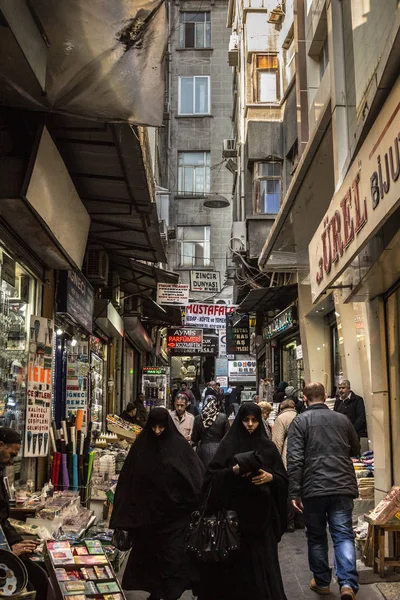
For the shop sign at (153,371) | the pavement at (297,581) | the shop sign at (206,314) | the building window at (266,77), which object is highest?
the building window at (266,77)

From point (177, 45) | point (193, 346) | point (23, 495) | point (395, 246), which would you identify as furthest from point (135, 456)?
point (177, 45)

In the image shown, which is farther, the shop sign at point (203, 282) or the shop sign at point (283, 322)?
the shop sign at point (203, 282)

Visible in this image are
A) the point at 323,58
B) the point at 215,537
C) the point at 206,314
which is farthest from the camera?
the point at 206,314

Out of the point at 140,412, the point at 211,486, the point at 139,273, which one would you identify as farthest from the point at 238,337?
the point at 211,486

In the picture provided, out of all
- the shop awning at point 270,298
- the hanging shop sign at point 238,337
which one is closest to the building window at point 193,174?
the hanging shop sign at point 238,337

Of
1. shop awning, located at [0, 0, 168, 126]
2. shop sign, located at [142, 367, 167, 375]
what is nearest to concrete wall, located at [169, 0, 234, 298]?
shop sign, located at [142, 367, 167, 375]

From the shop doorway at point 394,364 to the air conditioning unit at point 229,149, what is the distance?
2005cm

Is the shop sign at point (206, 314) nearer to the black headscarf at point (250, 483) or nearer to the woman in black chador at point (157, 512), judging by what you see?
the woman in black chador at point (157, 512)

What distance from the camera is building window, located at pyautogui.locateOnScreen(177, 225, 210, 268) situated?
33.2 m

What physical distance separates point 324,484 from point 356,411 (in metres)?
5.12

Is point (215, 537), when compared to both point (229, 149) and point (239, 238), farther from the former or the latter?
point (229, 149)

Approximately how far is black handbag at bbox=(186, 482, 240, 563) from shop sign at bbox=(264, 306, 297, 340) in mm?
12675

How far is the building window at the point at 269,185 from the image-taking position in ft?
63.6

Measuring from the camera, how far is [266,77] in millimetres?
20203
